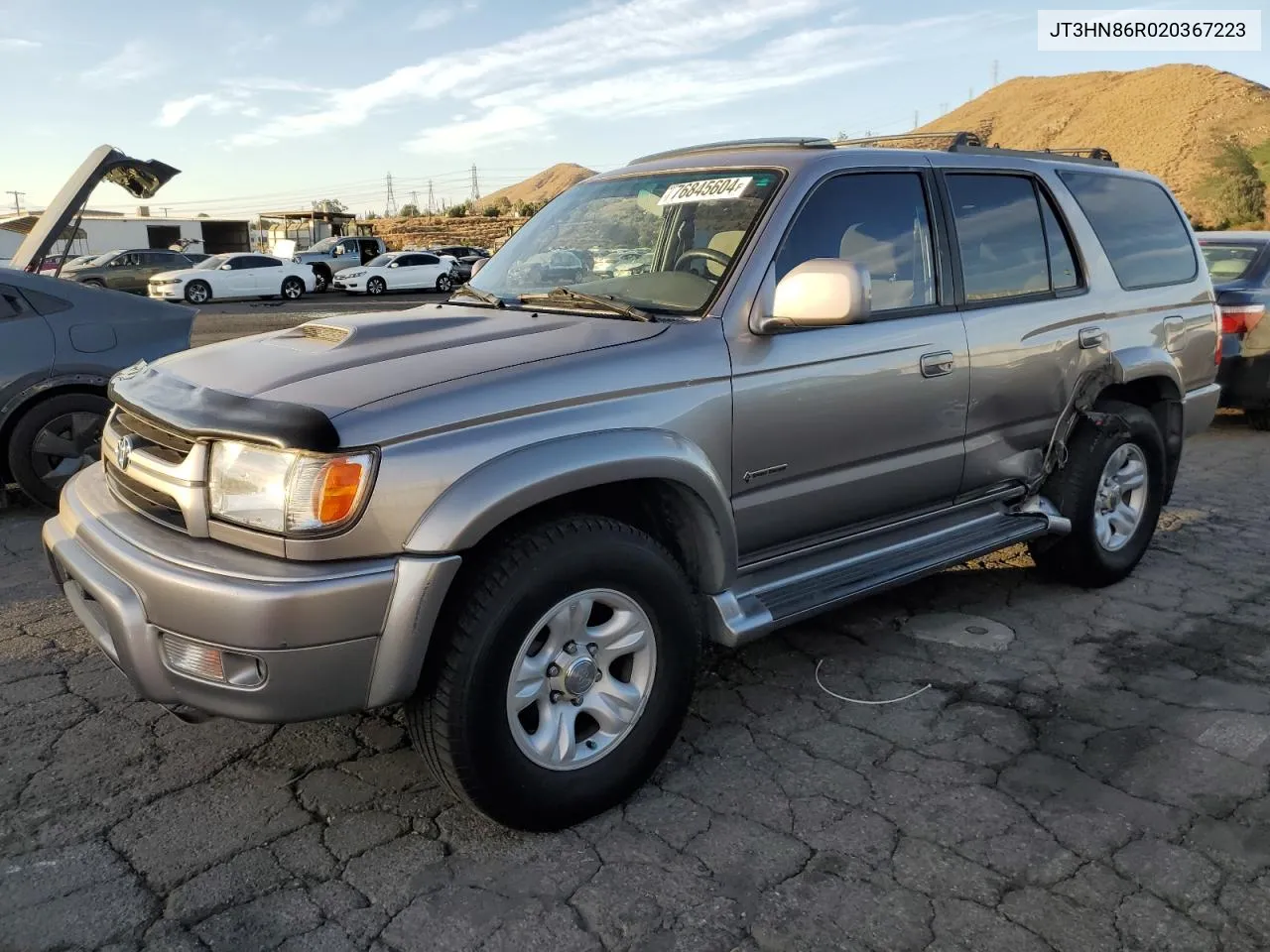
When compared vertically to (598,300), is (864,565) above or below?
below

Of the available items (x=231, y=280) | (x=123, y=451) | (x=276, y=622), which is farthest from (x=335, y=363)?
(x=231, y=280)

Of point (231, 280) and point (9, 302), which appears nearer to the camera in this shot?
point (9, 302)

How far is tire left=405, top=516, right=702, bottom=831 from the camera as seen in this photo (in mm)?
2480

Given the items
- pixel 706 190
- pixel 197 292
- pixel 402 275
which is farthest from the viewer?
pixel 402 275

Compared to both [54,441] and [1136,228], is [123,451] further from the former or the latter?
[1136,228]

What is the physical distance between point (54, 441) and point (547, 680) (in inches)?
175

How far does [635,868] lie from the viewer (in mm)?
2615

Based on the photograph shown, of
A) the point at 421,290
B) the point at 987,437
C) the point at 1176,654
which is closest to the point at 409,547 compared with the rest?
the point at 987,437

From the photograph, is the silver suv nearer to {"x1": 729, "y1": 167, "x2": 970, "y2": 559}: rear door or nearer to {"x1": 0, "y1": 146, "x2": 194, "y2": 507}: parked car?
{"x1": 729, "y1": 167, "x2": 970, "y2": 559}: rear door

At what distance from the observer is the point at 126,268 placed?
2891 cm

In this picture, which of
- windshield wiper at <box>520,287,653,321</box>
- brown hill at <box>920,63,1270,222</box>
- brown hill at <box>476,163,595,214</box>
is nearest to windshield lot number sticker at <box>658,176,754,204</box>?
windshield wiper at <box>520,287,653,321</box>

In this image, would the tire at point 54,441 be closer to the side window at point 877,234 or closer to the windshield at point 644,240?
the windshield at point 644,240

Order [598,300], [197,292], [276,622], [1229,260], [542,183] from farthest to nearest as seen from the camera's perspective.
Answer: [542,183], [197,292], [1229,260], [598,300], [276,622]

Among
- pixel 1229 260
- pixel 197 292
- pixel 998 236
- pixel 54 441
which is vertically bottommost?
pixel 197 292
